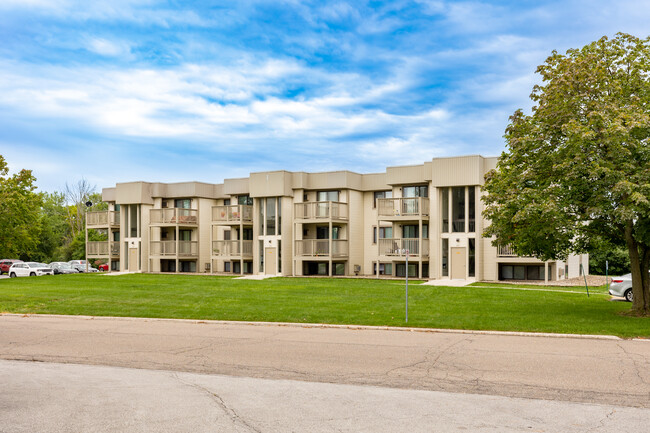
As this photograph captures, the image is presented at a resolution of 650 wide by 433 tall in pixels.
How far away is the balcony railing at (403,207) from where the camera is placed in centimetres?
3716

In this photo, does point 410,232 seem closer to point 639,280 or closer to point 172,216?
point 172,216

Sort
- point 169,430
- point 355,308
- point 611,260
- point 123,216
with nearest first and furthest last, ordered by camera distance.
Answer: point 169,430 → point 355,308 → point 611,260 → point 123,216

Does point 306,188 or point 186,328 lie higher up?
point 306,188

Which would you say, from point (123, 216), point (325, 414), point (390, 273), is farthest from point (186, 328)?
point (123, 216)

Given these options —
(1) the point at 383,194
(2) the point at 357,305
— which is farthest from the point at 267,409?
(1) the point at 383,194

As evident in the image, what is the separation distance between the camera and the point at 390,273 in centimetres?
4088

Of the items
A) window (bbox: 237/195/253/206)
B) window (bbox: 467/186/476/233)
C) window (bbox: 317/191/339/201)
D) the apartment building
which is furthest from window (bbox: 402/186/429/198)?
window (bbox: 237/195/253/206)

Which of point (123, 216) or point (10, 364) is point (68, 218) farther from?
point (10, 364)

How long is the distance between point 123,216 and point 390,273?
24101 millimetres

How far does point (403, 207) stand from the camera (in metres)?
37.6

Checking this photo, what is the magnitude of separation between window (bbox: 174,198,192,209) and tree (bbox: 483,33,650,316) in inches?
1369

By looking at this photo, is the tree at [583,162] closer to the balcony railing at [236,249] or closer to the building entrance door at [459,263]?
the building entrance door at [459,263]

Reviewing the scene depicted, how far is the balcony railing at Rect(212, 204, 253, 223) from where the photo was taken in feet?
147

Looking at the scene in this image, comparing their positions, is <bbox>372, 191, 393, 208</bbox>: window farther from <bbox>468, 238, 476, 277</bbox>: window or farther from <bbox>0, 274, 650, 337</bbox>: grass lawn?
<bbox>0, 274, 650, 337</bbox>: grass lawn
